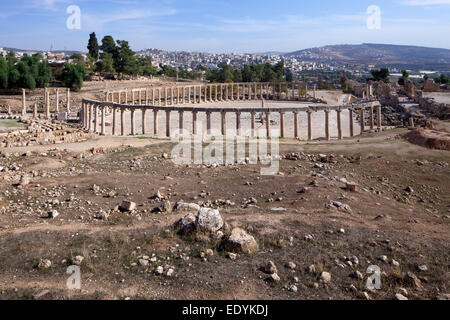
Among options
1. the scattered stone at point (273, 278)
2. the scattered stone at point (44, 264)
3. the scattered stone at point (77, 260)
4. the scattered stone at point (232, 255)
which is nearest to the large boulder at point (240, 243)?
the scattered stone at point (232, 255)

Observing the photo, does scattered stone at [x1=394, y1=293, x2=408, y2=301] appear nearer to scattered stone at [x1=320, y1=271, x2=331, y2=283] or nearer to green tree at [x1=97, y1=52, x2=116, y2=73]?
scattered stone at [x1=320, y1=271, x2=331, y2=283]

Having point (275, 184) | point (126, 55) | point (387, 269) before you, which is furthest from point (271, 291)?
point (126, 55)

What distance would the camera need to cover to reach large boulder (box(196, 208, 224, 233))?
13430 millimetres

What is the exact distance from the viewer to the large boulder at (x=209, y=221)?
13.4m

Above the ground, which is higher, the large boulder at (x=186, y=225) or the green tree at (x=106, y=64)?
the green tree at (x=106, y=64)

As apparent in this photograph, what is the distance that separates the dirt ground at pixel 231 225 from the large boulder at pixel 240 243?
281 mm

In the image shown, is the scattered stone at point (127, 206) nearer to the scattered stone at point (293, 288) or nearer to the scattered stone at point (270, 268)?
the scattered stone at point (270, 268)

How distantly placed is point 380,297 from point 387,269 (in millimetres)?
1641

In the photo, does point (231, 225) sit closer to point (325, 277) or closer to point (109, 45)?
point (325, 277)

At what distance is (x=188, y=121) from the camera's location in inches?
2126

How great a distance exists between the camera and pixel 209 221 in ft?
44.5

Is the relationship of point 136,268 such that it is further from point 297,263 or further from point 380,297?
point 380,297

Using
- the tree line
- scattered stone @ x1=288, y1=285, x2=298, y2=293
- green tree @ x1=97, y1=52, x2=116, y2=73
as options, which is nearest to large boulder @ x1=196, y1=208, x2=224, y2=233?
scattered stone @ x1=288, y1=285, x2=298, y2=293

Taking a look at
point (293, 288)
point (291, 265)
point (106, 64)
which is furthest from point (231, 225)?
point (106, 64)
